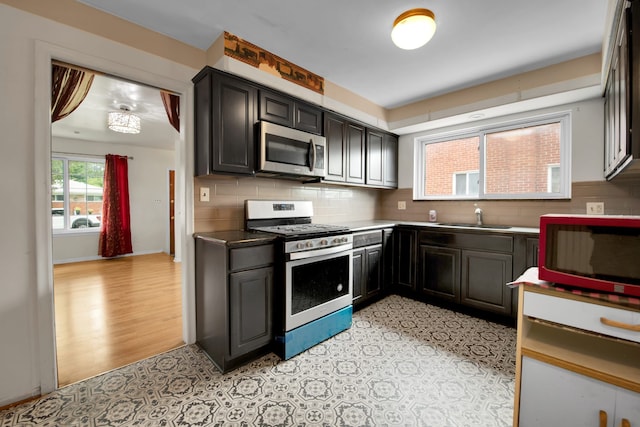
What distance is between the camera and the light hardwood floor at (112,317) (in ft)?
6.68

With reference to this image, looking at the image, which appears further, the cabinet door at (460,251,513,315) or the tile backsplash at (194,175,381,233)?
the cabinet door at (460,251,513,315)

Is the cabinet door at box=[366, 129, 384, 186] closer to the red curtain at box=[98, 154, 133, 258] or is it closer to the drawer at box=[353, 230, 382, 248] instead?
the drawer at box=[353, 230, 382, 248]

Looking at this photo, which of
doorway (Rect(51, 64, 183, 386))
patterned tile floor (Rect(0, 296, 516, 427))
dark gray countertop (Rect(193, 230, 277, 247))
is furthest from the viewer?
doorway (Rect(51, 64, 183, 386))

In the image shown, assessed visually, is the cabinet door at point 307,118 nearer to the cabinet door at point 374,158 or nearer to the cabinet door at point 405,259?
the cabinet door at point 374,158

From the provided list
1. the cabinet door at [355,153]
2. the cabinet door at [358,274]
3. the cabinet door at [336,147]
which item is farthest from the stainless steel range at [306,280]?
the cabinet door at [355,153]

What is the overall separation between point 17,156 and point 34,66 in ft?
1.77

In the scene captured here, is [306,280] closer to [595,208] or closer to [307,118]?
[307,118]

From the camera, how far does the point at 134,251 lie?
5.96 metres

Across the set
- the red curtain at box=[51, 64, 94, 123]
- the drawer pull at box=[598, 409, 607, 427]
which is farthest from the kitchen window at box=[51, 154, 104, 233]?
the drawer pull at box=[598, 409, 607, 427]

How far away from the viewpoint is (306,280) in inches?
84.8

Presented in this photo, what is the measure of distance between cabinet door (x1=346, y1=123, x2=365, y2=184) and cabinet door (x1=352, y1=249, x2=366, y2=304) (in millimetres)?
906

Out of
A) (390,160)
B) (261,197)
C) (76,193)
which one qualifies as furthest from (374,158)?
(76,193)

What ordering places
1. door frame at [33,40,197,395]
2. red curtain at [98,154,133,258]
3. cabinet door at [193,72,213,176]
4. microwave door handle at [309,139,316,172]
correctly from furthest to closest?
red curtain at [98,154,133,258], microwave door handle at [309,139,316,172], cabinet door at [193,72,213,176], door frame at [33,40,197,395]

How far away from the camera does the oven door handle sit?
2.03 metres
